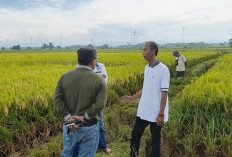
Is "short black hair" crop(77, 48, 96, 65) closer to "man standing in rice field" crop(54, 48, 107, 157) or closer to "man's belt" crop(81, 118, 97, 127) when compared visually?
"man standing in rice field" crop(54, 48, 107, 157)

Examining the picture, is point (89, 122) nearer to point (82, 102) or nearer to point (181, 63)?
point (82, 102)

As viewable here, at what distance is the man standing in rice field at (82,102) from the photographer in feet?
6.61

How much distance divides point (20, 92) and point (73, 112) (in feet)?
9.48

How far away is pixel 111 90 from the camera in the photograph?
21.1 feet

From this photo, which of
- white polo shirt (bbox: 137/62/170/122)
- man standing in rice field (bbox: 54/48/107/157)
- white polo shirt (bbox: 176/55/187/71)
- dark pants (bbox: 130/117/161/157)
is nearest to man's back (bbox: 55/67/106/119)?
man standing in rice field (bbox: 54/48/107/157)

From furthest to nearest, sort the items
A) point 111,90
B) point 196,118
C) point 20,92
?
point 111,90 → point 20,92 → point 196,118

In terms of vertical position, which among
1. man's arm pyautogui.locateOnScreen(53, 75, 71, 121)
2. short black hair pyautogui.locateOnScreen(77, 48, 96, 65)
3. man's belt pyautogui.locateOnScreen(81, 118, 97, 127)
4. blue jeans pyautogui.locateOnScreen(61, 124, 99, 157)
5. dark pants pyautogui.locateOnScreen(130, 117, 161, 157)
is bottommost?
dark pants pyautogui.locateOnScreen(130, 117, 161, 157)

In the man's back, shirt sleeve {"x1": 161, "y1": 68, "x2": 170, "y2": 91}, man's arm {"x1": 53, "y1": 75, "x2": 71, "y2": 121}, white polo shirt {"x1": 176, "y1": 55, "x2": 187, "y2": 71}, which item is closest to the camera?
the man's back

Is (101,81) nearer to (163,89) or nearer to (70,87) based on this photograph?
(70,87)

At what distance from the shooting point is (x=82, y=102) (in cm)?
204

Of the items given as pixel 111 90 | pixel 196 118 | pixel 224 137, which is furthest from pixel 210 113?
pixel 111 90

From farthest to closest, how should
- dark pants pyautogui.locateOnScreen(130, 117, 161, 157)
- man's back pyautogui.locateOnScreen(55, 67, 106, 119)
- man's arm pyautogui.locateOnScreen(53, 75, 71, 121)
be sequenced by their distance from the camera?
dark pants pyautogui.locateOnScreen(130, 117, 161, 157) < man's arm pyautogui.locateOnScreen(53, 75, 71, 121) < man's back pyautogui.locateOnScreen(55, 67, 106, 119)

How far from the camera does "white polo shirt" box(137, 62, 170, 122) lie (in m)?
2.58

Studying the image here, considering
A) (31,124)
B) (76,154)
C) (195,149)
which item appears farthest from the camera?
(31,124)
